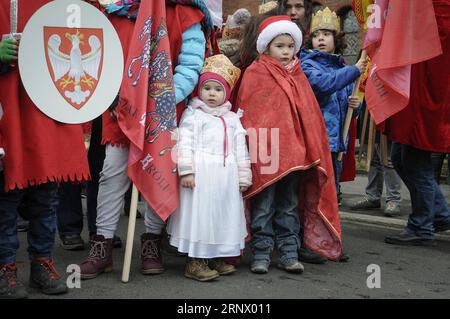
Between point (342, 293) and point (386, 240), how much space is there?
1606 mm

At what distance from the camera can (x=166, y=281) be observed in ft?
11.4

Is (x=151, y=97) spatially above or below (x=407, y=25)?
below

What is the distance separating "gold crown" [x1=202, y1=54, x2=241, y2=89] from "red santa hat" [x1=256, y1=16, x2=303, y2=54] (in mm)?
311

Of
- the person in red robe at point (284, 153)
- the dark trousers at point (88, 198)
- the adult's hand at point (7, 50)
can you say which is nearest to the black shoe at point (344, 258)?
the person in red robe at point (284, 153)

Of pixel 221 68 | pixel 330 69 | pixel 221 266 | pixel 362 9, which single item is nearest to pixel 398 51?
pixel 330 69

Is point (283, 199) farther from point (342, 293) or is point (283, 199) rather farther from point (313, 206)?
point (342, 293)

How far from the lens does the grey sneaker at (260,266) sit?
3.71 meters

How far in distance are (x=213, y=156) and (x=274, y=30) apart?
0.89 m

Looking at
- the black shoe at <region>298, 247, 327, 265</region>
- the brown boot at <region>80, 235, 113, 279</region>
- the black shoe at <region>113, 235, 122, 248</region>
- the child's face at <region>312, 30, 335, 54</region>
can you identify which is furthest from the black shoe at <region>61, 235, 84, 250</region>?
the child's face at <region>312, 30, 335, 54</region>

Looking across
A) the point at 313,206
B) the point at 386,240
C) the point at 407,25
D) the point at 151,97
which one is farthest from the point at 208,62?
the point at 386,240

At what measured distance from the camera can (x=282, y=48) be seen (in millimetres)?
3912

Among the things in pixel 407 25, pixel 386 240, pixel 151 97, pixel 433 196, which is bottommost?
pixel 386 240

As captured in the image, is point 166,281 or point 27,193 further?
point 166,281
